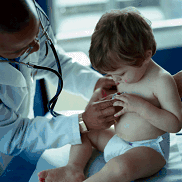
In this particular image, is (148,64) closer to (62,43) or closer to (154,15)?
(62,43)

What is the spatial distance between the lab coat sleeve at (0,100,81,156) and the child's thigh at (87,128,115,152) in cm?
10

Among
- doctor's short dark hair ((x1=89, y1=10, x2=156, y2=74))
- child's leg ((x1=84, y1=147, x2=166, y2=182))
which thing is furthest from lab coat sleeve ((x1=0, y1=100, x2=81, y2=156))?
doctor's short dark hair ((x1=89, y1=10, x2=156, y2=74))

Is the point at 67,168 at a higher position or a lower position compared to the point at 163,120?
lower

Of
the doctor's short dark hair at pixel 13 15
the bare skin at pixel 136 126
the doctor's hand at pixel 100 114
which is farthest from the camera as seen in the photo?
the doctor's hand at pixel 100 114

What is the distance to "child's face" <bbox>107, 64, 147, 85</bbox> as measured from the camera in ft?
2.62

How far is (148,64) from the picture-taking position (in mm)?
846

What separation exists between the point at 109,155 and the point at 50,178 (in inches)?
9.9

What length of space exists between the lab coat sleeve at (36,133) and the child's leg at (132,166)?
0.68ft

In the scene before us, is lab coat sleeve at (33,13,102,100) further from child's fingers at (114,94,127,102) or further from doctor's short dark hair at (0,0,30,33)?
doctor's short dark hair at (0,0,30,33)

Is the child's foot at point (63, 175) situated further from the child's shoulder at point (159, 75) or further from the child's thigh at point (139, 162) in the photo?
the child's shoulder at point (159, 75)

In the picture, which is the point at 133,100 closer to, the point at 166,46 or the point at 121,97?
the point at 121,97

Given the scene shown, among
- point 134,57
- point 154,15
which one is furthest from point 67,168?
point 154,15

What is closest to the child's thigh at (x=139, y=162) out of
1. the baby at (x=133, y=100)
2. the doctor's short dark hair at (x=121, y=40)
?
the baby at (x=133, y=100)

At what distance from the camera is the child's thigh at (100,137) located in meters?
1.02
